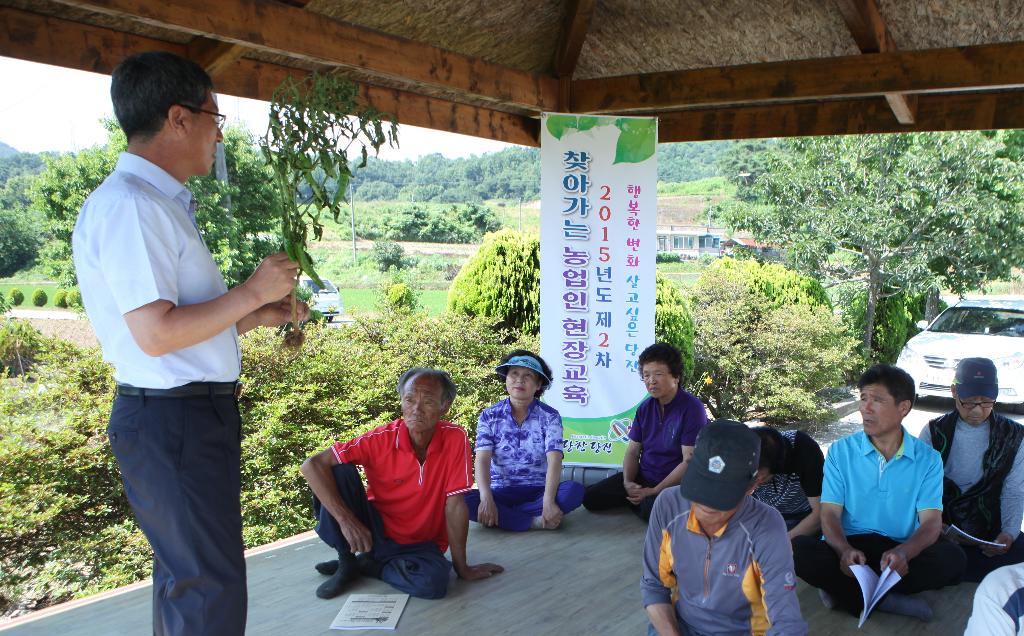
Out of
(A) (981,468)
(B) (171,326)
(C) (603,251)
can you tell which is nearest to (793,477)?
(A) (981,468)

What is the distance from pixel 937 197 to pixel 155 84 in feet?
30.9

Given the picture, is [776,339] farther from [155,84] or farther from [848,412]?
[155,84]

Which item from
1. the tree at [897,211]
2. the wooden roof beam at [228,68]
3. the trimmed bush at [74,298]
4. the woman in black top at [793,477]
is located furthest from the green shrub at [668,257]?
the woman in black top at [793,477]

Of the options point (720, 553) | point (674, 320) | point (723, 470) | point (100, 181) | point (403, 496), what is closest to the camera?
→ point (723, 470)

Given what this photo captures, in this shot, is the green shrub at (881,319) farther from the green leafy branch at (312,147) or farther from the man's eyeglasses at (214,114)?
the man's eyeglasses at (214,114)

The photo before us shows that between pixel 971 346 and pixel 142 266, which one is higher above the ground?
pixel 142 266

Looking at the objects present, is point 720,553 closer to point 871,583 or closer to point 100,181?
point 871,583

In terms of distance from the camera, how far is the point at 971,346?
27.0 feet

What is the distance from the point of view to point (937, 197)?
906cm

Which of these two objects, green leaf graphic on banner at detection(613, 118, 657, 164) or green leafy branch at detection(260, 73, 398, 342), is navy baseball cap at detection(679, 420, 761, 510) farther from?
green leaf graphic on banner at detection(613, 118, 657, 164)

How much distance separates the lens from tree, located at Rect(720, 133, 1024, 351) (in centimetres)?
888

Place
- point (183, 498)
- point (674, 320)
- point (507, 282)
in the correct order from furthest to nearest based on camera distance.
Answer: point (674, 320)
point (507, 282)
point (183, 498)

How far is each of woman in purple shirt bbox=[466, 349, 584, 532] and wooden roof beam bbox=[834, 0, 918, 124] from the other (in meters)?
2.43

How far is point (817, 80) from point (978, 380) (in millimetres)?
2011
